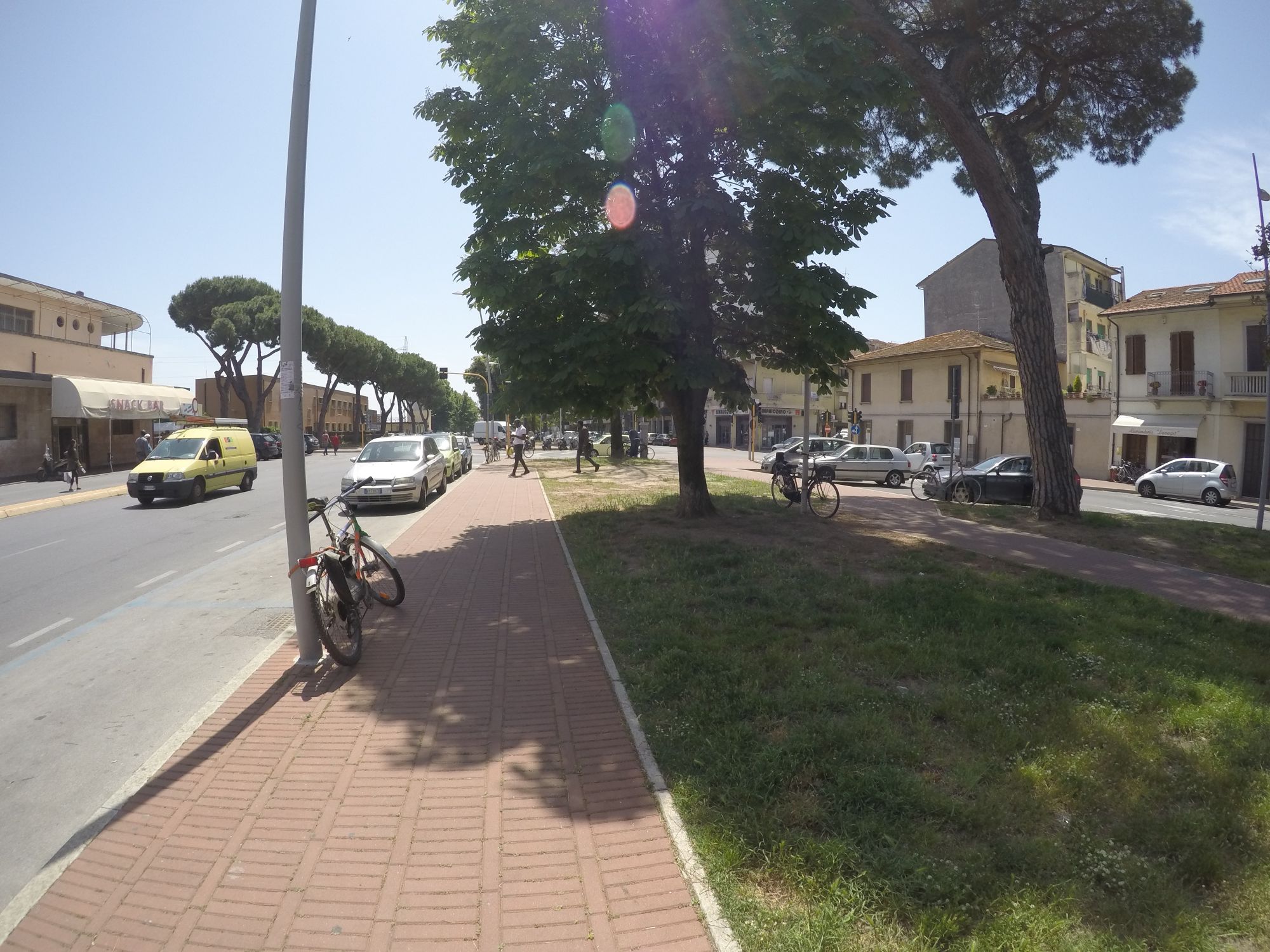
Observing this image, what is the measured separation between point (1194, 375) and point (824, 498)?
2573 centimetres

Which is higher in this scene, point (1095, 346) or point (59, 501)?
point (1095, 346)

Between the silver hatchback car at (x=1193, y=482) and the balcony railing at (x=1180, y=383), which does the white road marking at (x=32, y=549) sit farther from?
the balcony railing at (x=1180, y=383)

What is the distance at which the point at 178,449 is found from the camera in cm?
1925

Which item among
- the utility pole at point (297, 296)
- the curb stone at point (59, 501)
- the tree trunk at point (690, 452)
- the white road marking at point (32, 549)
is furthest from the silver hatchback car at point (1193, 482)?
the curb stone at point (59, 501)

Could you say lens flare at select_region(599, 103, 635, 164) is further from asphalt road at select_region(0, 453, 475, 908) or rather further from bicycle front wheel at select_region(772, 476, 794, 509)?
asphalt road at select_region(0, 453, 475, 908)

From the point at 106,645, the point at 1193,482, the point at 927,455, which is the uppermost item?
the point at 927,455

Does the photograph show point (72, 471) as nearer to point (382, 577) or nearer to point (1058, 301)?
point (382, 577)

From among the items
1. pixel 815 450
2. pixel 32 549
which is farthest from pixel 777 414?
pixel 32 549

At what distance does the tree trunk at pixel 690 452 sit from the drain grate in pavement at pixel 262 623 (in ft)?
21.7

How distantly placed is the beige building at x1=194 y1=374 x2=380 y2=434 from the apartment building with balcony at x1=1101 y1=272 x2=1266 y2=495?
42.7 m

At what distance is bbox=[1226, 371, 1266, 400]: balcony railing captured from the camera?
29484 millimetres

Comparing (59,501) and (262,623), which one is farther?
(59,501)

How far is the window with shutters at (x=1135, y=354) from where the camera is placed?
1324 inches

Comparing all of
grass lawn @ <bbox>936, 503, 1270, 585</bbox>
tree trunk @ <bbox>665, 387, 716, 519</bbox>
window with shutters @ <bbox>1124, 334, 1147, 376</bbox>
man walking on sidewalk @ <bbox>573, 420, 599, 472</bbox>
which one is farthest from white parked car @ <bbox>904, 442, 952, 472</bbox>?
tree trunk @ <bbox>665, 387, 716, 519</bbox>
